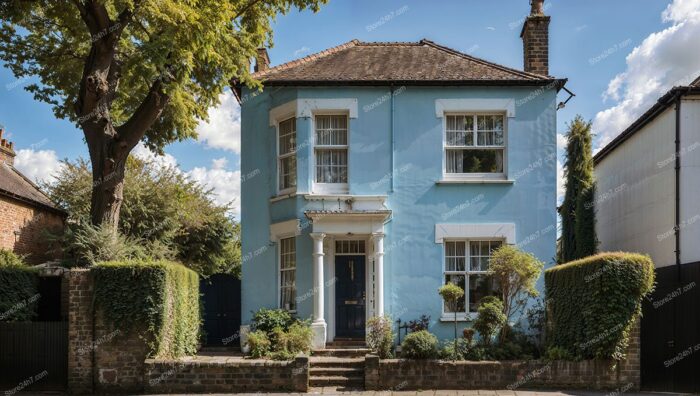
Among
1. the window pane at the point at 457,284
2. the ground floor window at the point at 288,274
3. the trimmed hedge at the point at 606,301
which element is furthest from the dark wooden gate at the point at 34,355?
the trimmed hedge at the point at 606,301

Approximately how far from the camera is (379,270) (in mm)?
16438

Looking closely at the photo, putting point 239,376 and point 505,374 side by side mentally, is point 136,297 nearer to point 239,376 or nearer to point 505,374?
point 239,376

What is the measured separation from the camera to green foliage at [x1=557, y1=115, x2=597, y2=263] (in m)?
18.7

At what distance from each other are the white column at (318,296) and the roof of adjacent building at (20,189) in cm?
1072

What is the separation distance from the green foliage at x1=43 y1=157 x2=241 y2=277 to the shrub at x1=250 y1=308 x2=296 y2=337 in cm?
405

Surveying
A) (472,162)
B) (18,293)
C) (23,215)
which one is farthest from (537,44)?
(23,215)

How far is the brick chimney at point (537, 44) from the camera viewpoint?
17875mm

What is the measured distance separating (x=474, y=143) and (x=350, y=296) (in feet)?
16.6

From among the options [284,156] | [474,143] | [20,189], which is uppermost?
[474,143]

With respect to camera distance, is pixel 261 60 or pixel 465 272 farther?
pixel 261 60

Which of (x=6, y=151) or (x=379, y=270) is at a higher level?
(x=6, y=151)

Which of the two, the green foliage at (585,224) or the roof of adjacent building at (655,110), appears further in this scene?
the green foliage at (585,224)

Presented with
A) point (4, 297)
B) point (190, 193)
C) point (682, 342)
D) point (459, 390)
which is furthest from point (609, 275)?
point (190, 193)

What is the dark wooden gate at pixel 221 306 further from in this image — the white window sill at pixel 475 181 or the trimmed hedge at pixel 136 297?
the white window sill at pixel 475 181
